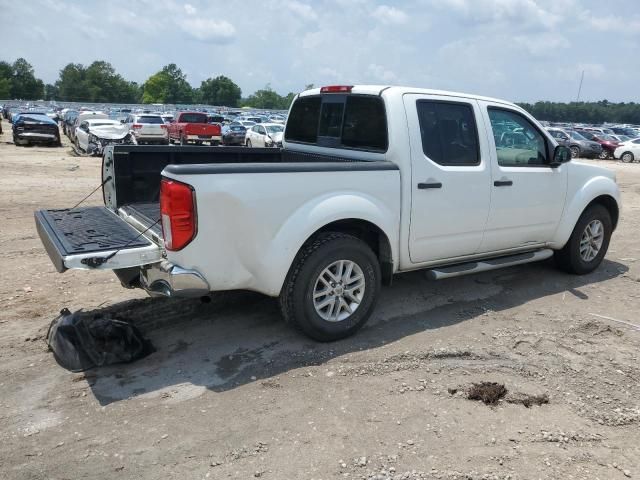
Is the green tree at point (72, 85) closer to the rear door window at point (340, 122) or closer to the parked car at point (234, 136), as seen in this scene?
the parked car at point (234, 136)

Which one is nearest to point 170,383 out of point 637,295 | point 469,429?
point 469,429

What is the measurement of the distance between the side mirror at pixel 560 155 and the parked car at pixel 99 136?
1776 centimetres

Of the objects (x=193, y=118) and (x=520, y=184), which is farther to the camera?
(x=193, y=118)

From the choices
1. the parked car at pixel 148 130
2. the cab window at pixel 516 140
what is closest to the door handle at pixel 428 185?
the cab window at pixel 516 140

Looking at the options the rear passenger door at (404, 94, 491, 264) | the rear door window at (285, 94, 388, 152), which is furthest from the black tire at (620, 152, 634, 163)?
the rear door window at (285, 94, 388, 152)

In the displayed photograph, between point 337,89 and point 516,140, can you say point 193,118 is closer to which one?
point 337,89

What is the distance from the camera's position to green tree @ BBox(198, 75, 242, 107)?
14150 centimetres

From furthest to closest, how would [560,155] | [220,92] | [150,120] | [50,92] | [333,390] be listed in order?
[220,92] < [50,92] < [150,120] < [560,155] < [333,390]

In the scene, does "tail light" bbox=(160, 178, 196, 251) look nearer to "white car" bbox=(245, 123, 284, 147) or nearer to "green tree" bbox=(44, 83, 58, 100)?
"white car" bbox=(245, 123, 284, 147)

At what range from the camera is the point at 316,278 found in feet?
13.5

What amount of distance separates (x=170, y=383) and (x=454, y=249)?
8.93ft

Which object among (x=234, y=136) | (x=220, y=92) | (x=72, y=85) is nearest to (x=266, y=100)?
(x=220, y=92)

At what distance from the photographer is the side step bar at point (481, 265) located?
4.80 m

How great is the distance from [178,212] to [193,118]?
25.5 meters
